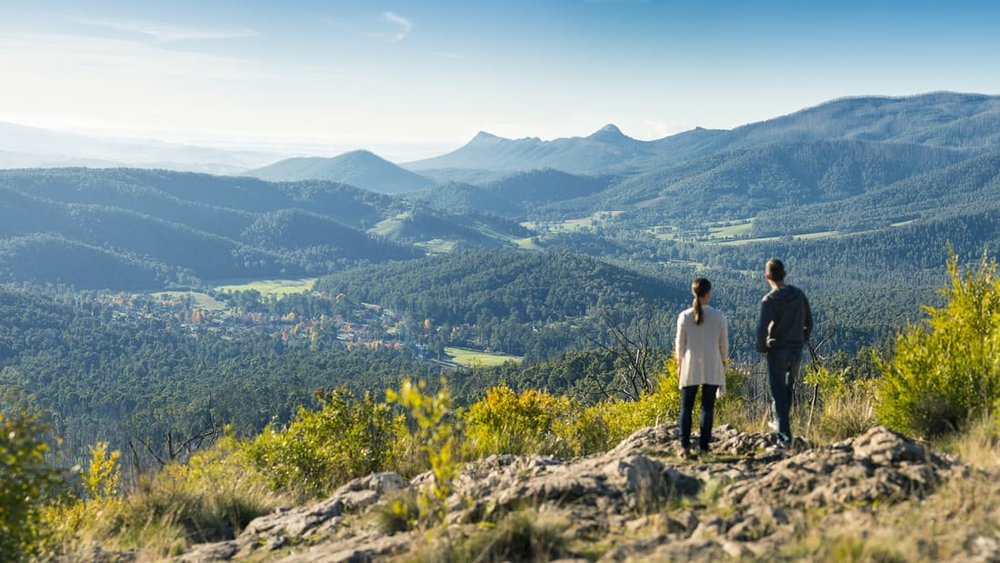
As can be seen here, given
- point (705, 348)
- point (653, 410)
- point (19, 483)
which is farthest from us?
point (653, 410)

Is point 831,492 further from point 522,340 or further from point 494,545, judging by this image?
point 522,340

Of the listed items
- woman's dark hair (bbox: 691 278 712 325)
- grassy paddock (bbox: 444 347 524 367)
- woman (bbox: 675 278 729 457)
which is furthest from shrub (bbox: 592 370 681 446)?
grassy paddock (bbox: 444 347 524 367)

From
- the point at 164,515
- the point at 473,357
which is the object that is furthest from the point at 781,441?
the point at 473,357

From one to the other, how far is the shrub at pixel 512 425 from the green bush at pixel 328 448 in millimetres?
1582

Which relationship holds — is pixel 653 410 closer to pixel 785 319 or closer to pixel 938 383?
pixel 785 319

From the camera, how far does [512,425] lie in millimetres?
11852

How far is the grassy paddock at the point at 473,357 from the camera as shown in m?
148

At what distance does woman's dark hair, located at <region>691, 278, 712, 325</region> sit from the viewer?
801 centimetres

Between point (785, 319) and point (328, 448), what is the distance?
24.1 ft

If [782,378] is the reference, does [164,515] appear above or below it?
below

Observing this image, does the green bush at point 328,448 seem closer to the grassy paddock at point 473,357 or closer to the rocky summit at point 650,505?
the rocky summit at point 650,505

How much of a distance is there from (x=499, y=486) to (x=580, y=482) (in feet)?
3.17

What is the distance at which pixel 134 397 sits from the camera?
10925cm

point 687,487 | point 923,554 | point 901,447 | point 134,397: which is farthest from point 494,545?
point 134,397
